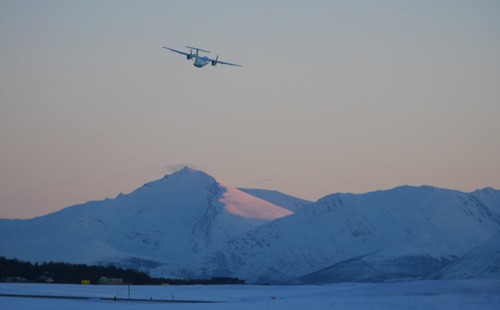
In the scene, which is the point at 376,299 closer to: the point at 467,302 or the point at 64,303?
the point at 467,302

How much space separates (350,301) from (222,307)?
22383 millimetres

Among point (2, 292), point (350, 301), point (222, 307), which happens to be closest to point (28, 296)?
point (2, 292)

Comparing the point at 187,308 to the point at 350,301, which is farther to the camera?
the point at 350,301

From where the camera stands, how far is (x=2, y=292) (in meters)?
191

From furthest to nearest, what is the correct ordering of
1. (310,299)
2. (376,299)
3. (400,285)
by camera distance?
1. (400,285)
2. (310,299)
3. (376,299)

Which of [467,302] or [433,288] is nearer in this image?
[467,302]

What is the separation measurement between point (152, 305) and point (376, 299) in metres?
34.2

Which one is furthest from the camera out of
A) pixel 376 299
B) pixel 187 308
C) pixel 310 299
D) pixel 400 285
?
pixel 400 285

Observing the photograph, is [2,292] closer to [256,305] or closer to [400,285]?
→ [256,305]

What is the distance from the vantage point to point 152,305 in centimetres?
16625

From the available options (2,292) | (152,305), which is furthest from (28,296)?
(152,305)

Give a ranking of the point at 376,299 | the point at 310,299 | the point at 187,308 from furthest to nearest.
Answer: the point at 310,299 < the point at 376,299 < the point at 187,308

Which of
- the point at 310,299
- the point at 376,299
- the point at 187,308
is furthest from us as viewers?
the point at 310,299

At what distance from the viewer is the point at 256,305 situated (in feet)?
536
